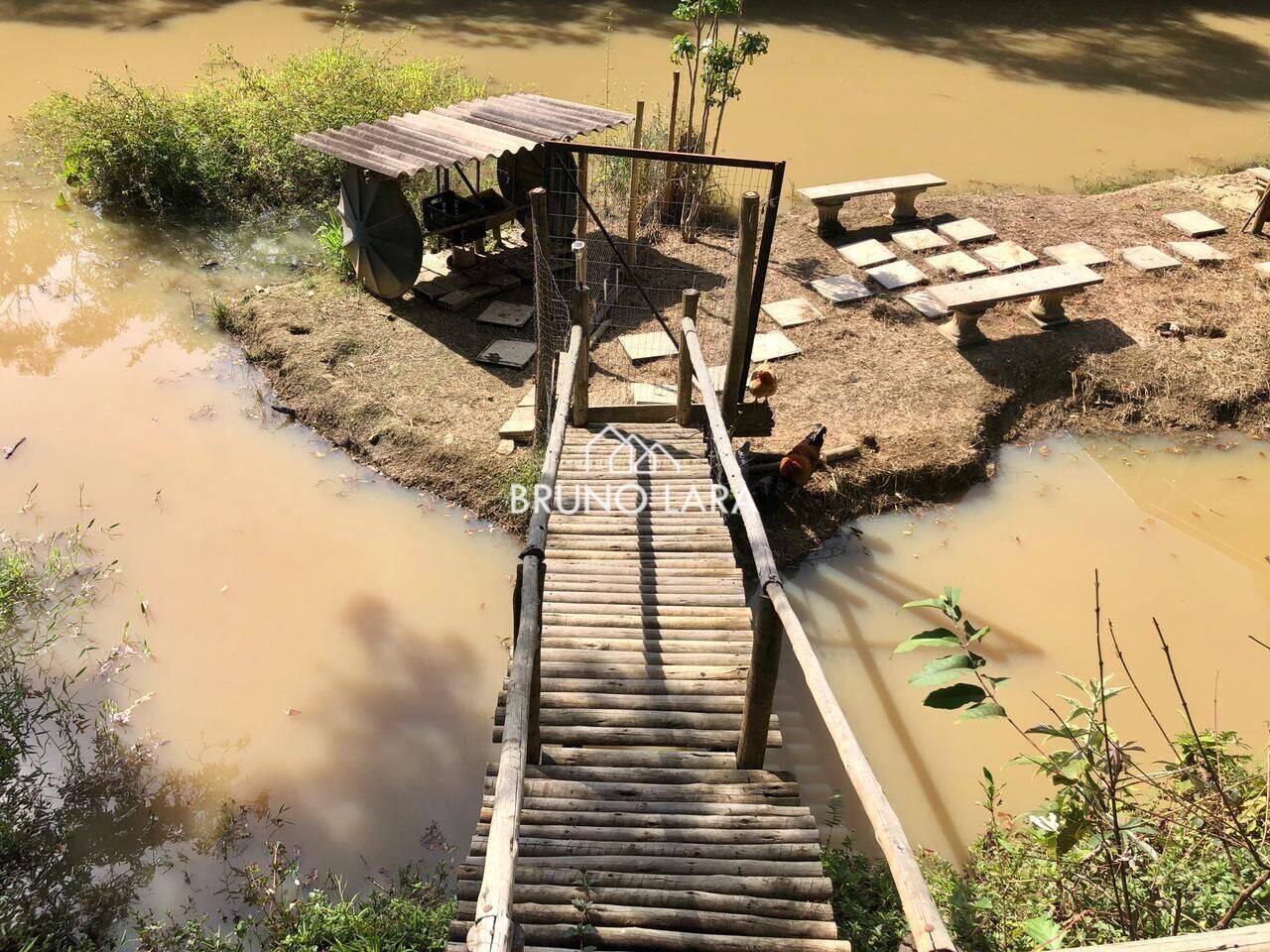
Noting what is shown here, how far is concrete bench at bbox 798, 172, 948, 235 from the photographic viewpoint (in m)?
9.02

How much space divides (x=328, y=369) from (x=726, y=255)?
13.6ft

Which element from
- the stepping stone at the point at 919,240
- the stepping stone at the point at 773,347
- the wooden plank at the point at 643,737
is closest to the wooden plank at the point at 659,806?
the wooden plank at the point at 643,737

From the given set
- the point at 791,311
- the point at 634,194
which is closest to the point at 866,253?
the point at 791,311

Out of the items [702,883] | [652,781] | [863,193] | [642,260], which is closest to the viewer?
[702,883]

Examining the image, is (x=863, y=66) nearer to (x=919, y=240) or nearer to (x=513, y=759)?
(x=919, y=240)

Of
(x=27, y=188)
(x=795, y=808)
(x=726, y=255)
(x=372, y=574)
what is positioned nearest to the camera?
(x=795, y=808)

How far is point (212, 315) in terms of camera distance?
7.95 m

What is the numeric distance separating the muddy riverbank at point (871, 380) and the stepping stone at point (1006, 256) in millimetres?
672

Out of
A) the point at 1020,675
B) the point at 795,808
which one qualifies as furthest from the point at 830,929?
the point at 1020,675

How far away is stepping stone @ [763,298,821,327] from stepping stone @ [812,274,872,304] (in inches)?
9.8

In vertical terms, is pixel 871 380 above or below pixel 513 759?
below

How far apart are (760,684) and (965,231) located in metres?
7.60

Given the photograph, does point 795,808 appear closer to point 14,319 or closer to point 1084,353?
point 1084,353

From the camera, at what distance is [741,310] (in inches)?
203
